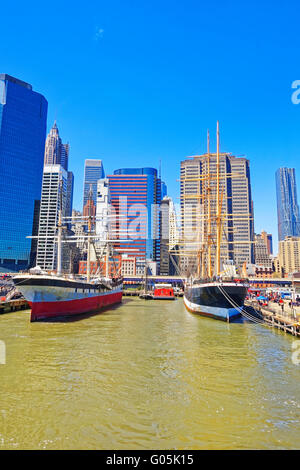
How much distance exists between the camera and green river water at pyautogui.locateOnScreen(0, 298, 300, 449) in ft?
30.7

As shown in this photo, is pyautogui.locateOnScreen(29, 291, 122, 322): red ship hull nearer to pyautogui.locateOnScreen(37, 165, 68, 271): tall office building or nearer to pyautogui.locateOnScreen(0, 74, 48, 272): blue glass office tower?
pyautogui.locateOnScreen(0, 74, 48, 272): blue glass office tower

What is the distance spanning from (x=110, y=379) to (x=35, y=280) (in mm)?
21287

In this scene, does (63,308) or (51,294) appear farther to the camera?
(63,308)

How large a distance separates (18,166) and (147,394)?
18006 cm

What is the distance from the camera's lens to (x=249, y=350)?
2186 centimetres

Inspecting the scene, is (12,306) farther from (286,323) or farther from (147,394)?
(286,323)

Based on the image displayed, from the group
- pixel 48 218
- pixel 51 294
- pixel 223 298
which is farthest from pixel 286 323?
pixel 48 218

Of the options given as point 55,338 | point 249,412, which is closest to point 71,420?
point 249,412

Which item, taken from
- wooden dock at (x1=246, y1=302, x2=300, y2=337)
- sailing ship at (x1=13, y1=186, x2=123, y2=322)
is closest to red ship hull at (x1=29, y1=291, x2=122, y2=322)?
sailing ship at (x1=13, y1=186, x2=123, y2=322)

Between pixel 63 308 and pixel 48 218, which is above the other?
pixel 48 218

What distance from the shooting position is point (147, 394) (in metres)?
12.9

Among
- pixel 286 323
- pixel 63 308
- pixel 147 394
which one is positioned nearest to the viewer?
pixel 147 394

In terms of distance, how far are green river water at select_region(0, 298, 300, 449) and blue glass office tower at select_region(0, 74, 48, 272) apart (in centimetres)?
15250

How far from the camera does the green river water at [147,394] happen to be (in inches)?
368
